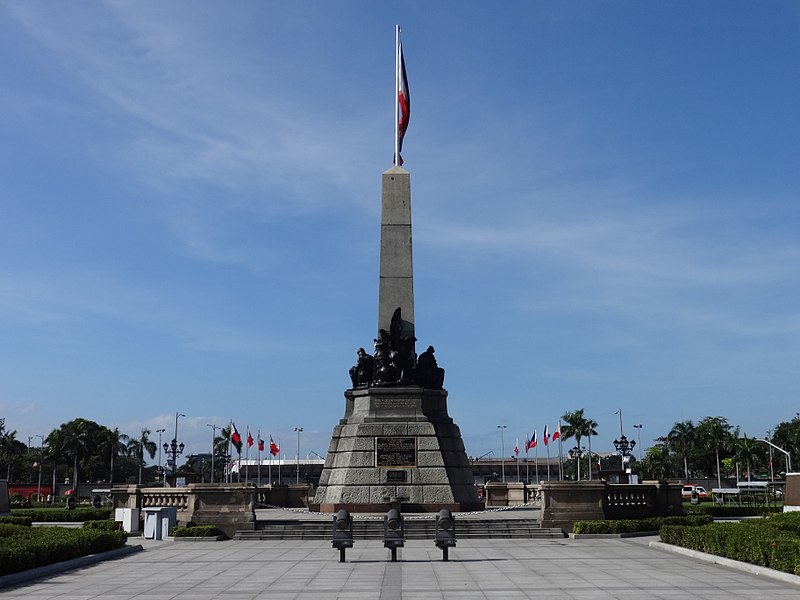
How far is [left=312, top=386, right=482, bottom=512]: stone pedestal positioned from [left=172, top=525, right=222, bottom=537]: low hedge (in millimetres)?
4755

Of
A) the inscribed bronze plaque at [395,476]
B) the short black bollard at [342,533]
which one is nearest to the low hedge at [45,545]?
the short black bollard at [342,533]

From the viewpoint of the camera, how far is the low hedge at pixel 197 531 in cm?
2486

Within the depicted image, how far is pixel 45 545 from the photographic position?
54.5 ft

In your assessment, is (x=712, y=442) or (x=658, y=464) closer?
(x=712, y=442)

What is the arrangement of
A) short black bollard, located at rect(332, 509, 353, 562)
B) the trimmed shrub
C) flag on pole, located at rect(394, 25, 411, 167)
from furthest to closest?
flag on pole, located at rect(394, 25, 411, 167), the trimmed shrub, short black bollard, located at rect(332, 509, 353, 562)

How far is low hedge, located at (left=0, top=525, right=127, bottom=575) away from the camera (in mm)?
→ 15256

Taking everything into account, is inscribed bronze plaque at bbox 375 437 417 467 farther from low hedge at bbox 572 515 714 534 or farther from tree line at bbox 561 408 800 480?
tree line at bbox 561 408 800 480

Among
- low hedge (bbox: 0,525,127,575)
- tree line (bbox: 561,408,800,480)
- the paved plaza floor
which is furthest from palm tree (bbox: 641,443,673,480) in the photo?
low hedge (bbox: 0,525,127,575)

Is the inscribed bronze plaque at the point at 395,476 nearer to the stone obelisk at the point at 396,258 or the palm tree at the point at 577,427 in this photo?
the stone obelisk at the point at 396,258

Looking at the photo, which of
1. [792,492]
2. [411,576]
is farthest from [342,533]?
[792,492]

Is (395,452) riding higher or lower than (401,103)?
lower

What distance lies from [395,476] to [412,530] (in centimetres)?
447

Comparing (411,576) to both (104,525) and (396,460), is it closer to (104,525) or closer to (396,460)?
(396,460)

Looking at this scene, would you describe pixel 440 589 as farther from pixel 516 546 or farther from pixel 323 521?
pixel 323 521
